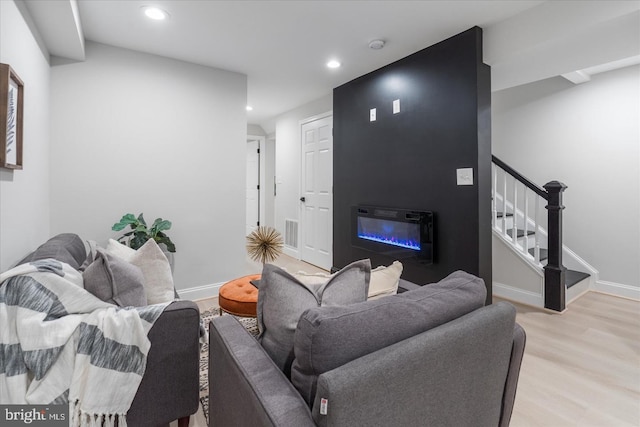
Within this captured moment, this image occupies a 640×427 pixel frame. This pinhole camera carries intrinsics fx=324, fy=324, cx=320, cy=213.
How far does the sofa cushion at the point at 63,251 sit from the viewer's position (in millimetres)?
1570

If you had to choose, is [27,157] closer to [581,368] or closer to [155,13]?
[155,13]

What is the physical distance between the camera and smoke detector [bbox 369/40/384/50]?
9.55 ft

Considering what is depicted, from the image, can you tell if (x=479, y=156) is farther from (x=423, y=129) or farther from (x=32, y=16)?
(x=32, y=16)

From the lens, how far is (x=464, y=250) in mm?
2807

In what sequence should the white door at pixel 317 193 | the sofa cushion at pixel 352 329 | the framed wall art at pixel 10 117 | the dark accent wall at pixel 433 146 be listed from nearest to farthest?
the sofa cushion at pixel 352 329 → the framed wall art at pixel 10 117 → the dark accent wall at pixel 433 146 → the white door at pixel 317 193

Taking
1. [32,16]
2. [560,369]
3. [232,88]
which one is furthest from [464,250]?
[32,16]

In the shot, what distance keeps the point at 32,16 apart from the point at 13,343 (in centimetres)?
213

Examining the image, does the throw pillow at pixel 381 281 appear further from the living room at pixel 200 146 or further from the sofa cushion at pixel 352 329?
the living room at pixel 200 146

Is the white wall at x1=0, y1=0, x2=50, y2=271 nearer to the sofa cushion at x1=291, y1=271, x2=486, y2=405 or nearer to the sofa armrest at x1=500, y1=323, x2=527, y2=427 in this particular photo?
the sofa cushion at x1=291, y1=271, x2=486, y2=405

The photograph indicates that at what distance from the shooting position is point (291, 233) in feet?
18.2

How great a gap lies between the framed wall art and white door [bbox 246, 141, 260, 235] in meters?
4.80

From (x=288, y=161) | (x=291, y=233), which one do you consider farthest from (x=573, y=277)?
(x=288, y=161)

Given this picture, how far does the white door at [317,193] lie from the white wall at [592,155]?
249 cm

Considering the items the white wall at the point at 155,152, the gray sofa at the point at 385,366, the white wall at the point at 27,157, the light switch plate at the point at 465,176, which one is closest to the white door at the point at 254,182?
the white wall at the point at 155,152
